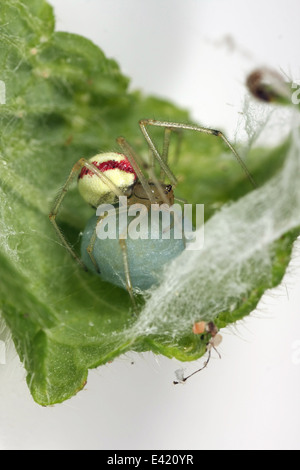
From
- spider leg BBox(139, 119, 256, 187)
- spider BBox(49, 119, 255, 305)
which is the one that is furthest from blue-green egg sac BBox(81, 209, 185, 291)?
spider leg BBox(139, 119, 256, 187)

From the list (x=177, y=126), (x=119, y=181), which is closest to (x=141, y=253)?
(x=119, y=181)

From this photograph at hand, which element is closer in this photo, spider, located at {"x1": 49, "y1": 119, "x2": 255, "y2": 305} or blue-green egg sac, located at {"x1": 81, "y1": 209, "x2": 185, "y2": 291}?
blue-green egg sac, located at {"x1": 81, "y1": 209, "x2": 185, "y2": 291}

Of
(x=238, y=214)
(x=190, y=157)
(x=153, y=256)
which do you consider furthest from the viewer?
(x=190, y=157)

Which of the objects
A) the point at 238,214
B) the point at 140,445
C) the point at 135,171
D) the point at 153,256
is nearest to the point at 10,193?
the point at 135,171

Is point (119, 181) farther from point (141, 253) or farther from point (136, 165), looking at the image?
point (141, 253)

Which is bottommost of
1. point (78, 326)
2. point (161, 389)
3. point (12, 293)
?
point (161, 389)

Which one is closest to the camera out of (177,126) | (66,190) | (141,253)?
(141,253)

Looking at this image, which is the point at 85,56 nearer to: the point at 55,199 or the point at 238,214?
the point at 55,199

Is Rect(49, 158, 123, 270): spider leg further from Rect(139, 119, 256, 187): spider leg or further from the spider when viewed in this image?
Rect(139, 119, 256, 187): spider leg
